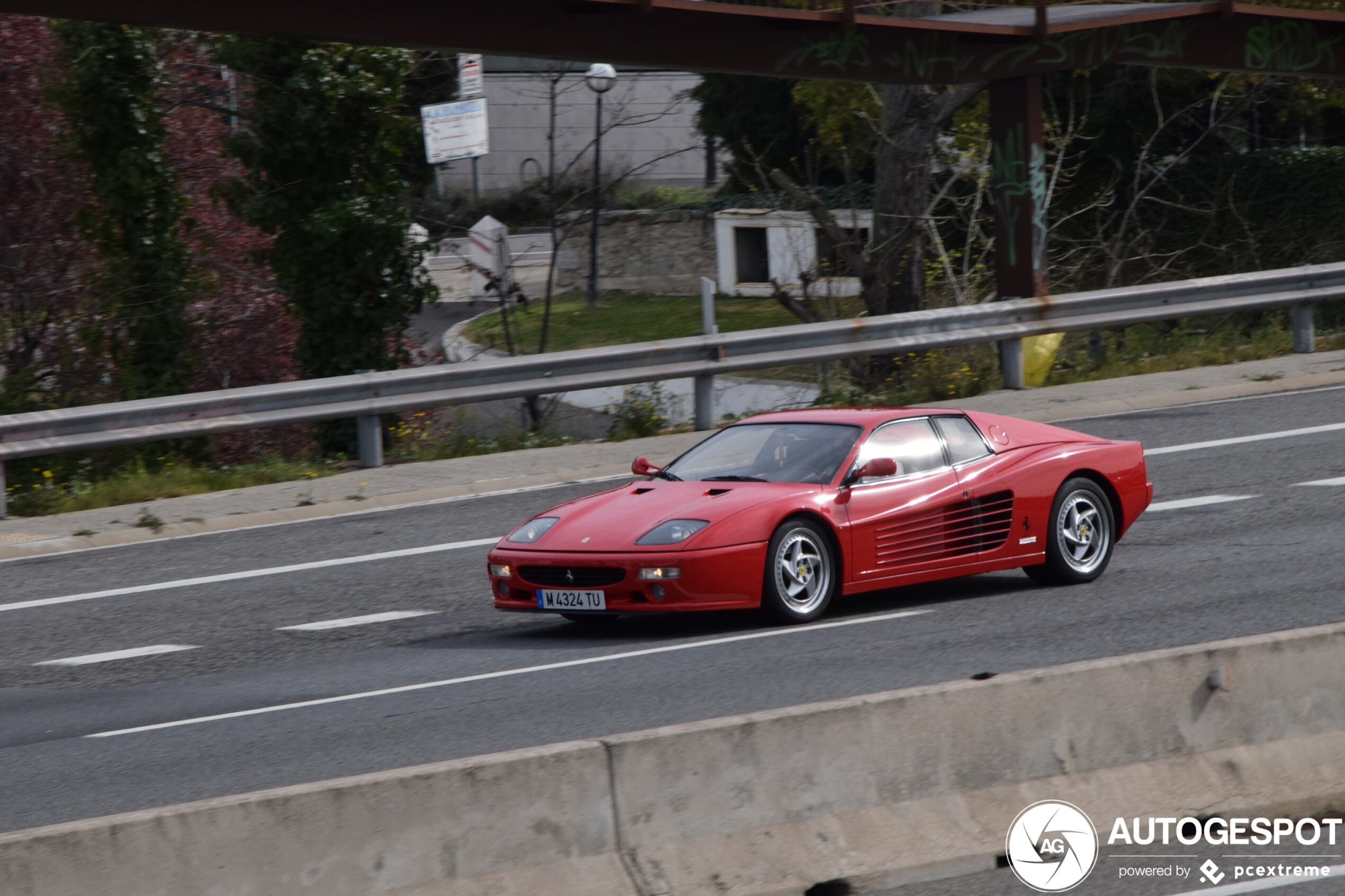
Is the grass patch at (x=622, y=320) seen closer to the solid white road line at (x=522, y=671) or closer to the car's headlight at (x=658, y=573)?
the solid white road line at (x=522, y=671)

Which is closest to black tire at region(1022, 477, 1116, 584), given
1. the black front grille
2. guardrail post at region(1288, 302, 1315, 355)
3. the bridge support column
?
the black front grille

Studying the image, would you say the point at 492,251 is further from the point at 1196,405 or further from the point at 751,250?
the point at 751,250

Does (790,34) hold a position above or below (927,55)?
above

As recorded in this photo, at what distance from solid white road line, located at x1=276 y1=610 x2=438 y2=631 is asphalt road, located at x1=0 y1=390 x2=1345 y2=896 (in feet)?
0.17

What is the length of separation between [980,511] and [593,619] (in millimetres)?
2361

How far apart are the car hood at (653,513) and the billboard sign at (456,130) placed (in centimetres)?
1835

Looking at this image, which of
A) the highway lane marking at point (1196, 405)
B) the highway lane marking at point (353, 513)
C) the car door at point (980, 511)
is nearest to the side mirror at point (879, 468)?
the car door at point (980, 511)

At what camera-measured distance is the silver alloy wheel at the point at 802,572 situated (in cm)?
933

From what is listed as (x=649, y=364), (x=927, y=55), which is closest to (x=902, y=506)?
(x=649, y=364)

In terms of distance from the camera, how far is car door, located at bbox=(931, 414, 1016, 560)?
32.8 feet

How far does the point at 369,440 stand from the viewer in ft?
50.6

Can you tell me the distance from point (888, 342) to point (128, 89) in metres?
8.75

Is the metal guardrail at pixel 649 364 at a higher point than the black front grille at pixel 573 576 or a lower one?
higher

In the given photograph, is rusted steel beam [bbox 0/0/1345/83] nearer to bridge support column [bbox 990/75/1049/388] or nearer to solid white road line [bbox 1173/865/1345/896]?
bridge support column [bbox 990/75/1049/388]
